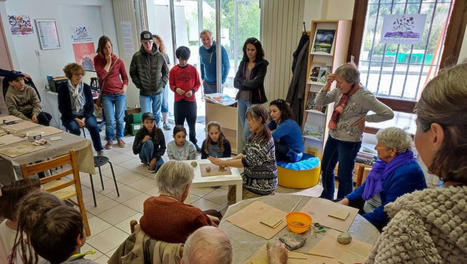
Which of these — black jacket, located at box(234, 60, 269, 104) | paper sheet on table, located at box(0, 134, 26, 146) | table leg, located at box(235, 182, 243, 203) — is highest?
black jacket, located at box(234, 60, 269, 104)

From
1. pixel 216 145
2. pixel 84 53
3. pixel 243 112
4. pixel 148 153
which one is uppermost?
pixel 84 53

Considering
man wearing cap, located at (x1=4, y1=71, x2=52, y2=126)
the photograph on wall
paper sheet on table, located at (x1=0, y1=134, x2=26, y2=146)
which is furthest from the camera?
man wearing cap, located at (x1=4, y1=71, x2=52, y2=126)

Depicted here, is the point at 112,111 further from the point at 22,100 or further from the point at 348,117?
the point at 348,117

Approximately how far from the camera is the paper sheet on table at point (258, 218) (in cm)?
165

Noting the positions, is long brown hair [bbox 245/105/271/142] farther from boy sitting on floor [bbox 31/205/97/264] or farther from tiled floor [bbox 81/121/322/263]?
boy sitting on floor [bbox 31/205/97/264]

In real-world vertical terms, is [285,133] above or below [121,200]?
above

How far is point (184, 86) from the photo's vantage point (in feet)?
14.5

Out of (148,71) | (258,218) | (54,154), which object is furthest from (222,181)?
(148,71)

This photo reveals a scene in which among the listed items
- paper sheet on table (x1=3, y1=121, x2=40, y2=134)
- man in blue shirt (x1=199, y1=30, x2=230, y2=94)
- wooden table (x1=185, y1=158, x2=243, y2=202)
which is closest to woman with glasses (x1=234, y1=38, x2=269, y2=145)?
man in blue shirt (x1=199, y1=30, x2=230, y2=94)

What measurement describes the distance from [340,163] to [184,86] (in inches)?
98.6

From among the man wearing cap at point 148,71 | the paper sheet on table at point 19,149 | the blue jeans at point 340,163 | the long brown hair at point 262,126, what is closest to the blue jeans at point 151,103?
the man wearing cap at point 148,71

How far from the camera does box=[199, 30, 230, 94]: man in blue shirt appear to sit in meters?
4.73

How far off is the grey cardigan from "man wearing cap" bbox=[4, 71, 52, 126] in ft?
12.3

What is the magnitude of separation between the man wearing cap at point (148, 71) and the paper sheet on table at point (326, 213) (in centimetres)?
356
